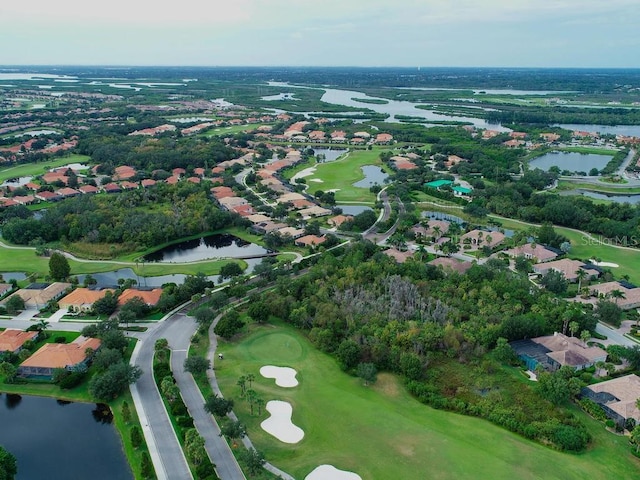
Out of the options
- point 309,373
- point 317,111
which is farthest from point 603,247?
point 317,111

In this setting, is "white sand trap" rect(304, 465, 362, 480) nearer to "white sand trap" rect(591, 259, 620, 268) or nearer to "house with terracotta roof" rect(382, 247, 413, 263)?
"house with terracotta roof" rect(382, 247, 413, 263)

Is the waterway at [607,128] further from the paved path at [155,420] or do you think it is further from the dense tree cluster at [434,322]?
the paved path at [155,420]

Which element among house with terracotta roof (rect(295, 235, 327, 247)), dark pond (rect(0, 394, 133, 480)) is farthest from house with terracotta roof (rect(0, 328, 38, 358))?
house with terracotta roof (rect(295, 235, 327, 247))

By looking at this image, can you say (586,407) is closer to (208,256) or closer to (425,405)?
(425,405)

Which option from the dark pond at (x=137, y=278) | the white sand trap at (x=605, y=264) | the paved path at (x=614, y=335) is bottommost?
the dark pond at (x=137, y=278)

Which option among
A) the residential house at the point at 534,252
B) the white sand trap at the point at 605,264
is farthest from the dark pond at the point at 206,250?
the white sand trap at the point at 605,264

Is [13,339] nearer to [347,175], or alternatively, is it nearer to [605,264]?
[605,264]
